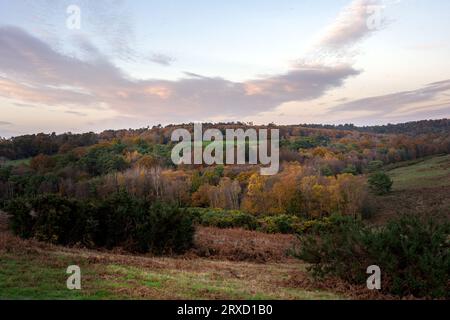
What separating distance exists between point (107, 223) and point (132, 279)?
8792 mm

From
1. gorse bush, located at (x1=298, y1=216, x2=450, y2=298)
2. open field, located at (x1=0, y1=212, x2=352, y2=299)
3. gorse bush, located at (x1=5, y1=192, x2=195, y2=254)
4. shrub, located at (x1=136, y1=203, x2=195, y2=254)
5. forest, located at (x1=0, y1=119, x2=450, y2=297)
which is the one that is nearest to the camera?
open field, located at (x1=0, y1=212, x2=352, y2=299)

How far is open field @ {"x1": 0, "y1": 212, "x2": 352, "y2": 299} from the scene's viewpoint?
30.4 feet

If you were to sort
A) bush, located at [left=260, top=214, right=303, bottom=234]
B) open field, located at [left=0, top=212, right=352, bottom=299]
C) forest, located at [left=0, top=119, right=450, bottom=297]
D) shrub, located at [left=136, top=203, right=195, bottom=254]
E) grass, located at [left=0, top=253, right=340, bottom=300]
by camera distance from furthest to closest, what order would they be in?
1. bush, located at [left=260, top=214, right=303, bottom=234]
2. shrub, located at [left=136, top=203, right=195, bottom=254]
3. forest, located at [left=0, top=119, right=450, bottom=297]
4. open field, located at [left=0, top=212, right=352, bottom=299]
5. grass, located at [left=0, top=253, right=340, bottom=300]

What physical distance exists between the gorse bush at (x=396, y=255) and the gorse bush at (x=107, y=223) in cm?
777

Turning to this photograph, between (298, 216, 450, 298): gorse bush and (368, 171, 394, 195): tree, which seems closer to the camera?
(298, 216, 450, 298): gorse bush

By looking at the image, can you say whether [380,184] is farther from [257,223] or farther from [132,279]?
[132,279]

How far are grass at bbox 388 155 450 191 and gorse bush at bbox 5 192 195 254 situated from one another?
66986 millimetres

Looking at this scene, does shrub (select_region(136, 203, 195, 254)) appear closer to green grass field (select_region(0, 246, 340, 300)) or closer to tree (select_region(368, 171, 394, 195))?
green grass field (select_region(0, 246, 340, 300))

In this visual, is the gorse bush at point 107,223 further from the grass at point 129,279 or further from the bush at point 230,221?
the bush at point 230,221

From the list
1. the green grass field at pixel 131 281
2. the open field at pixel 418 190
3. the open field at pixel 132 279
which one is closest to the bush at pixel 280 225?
the open field at pixel 132 279

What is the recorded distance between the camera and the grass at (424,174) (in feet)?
255

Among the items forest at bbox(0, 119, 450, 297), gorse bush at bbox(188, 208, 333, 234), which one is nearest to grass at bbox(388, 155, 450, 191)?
forest at bbox(0, 119, 450, 297)
